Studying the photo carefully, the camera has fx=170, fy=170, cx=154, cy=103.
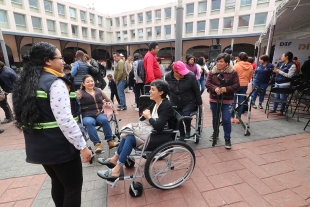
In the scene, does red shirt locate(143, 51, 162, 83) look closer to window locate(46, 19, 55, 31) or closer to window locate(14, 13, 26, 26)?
window locate(14, 13, 26, 26)

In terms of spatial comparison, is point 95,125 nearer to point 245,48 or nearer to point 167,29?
point 245,48

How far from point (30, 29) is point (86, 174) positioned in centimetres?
2416

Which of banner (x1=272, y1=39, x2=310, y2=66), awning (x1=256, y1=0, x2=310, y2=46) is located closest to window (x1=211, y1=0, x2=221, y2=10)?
awning (x1=256, y1=0, x2=310, y2=46)

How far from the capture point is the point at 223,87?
280cm

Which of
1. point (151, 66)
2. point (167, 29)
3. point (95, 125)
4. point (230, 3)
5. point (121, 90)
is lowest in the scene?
point (95, 125)

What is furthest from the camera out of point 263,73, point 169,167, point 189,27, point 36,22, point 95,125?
point 189,27

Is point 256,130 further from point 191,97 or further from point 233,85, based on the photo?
point 191,97

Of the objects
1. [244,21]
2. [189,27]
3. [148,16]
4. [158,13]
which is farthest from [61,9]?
[244,21]

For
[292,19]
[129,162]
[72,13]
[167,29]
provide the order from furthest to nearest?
[167,29] → [72,13] → [292,19] → [129,162]

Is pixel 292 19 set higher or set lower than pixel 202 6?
lower

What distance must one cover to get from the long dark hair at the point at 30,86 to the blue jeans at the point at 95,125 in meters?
1.57

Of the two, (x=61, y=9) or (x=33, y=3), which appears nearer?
(x=33, y=3)

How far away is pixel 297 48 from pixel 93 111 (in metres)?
8.29

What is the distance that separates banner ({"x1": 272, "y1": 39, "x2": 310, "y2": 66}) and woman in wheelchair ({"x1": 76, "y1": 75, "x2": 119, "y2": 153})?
779cm
